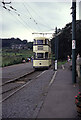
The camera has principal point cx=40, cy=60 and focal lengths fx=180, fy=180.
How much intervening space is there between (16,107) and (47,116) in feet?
6.27

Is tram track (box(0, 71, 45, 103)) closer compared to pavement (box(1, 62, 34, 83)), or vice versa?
tram track (box(0, 71, 45, 103))

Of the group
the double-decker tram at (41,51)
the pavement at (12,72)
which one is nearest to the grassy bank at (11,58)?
the pavement at (12,72)

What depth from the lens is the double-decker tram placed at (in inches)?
882

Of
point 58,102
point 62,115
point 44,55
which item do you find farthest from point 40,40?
point 62,115

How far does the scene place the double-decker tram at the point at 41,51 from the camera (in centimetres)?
2241

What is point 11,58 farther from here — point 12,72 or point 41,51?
point 41,51

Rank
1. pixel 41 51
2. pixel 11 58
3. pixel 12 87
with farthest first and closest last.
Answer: pixel 11 58 < pixel 41 51 < pixel 12 87

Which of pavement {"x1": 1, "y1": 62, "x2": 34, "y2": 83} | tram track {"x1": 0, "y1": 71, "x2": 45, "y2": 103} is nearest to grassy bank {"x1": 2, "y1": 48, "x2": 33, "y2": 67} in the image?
pavement {"x1": 1, "y1": 62, "x2": 34, "y2": 83}

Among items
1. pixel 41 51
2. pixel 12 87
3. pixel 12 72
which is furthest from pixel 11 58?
pixel 12 87

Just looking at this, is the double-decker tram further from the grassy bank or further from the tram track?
the grassy bank

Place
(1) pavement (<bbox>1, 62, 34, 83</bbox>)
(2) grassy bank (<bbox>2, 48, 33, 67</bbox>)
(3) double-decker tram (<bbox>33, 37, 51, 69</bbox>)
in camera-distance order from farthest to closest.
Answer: (2) grassy bank (<bbox>2, 48, 33, 67</bbox>), (3) double-decker tram (<bbox>33, 37, 51, 69</bbox>), (1) pavement (<bbox>1, 62, 34, 83</bbox>)

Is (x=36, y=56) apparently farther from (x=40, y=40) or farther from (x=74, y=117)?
(x=74, y=117)

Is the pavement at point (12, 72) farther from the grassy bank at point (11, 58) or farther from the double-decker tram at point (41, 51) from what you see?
the grassy bank at point (11, 58)

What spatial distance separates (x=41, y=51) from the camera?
889 inches
